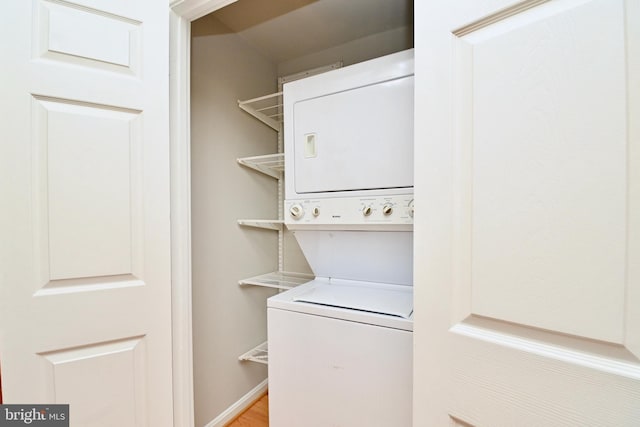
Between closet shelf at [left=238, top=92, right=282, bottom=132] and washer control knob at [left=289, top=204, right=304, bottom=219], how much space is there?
0.94m

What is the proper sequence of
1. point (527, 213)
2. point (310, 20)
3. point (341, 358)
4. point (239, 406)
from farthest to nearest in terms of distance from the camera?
1. point (239, 406)
2. point (310, 20)
3. point (341, 358)
4. point (527, 213)

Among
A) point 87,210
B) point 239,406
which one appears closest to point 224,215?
point 87,210

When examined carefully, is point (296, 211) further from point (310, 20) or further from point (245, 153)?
point (310, 20)

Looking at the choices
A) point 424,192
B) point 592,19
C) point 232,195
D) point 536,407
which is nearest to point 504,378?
point 536,407

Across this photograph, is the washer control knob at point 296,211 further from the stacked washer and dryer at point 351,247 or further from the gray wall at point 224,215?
the gray wall at point 224,215

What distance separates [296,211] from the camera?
1569 millimetres

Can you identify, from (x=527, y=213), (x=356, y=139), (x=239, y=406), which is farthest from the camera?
(x=239, y=406)

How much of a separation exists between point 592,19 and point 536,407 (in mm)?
807

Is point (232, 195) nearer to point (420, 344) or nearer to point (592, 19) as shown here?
point (420, 344)

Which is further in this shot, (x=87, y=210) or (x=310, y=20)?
(x=310, y=20)

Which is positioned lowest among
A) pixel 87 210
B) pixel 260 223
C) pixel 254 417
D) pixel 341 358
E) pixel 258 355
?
pixel 254 417

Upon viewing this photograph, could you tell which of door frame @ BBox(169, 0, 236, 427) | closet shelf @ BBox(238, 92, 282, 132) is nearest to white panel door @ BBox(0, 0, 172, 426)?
door frame @ BBox(169, 0, 236, 427)

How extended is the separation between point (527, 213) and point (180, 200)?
1429 mm

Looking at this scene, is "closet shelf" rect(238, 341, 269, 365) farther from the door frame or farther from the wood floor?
the door frame
